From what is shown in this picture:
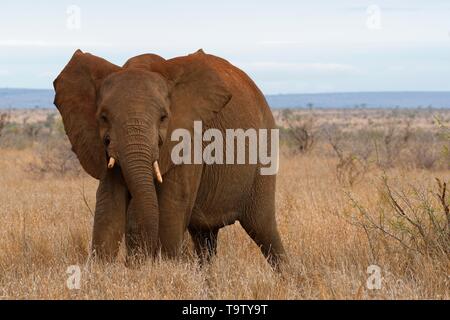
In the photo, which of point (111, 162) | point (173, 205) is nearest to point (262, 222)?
point (173, 205)

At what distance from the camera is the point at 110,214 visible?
640cm

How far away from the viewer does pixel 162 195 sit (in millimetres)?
6559

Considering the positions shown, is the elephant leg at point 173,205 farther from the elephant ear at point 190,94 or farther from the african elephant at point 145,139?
the elephant ear at point 190,94

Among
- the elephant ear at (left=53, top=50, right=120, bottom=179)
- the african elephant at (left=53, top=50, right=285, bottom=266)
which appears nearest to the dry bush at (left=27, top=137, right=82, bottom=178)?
the african elephant at (left=53, top=50, right=285, bottom=266)

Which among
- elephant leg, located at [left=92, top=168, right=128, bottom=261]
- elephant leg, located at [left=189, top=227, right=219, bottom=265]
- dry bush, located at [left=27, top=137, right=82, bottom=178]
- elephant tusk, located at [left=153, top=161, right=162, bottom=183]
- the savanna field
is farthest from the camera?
dry bush, located at [left=27, top=137, right=82, bottom=178]

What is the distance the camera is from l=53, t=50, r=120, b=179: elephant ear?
6453 millimetres

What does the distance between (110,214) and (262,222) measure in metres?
1.92

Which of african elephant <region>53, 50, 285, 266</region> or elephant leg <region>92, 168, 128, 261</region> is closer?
african elephant <region>53, 50, 285, 266</region>

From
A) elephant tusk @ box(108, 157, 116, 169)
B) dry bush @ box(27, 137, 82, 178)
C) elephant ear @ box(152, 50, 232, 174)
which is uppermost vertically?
elephant ear @ box(152, 50, 232, 174)

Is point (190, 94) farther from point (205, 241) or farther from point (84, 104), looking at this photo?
point (205, 241)

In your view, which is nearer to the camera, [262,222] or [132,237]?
[132,237]

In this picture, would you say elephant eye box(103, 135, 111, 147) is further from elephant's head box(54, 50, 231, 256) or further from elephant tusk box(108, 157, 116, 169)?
elephant tusk box(108, 157, 116, 169)

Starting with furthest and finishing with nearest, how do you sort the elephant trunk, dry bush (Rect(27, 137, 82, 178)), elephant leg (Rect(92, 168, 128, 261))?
dry bush (Rect(27, 137, 82, 178))
elephant leg (Rect(92, 168, 128, 261))
the elephant trunk

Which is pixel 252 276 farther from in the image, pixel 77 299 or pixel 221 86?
pixel 221 86
